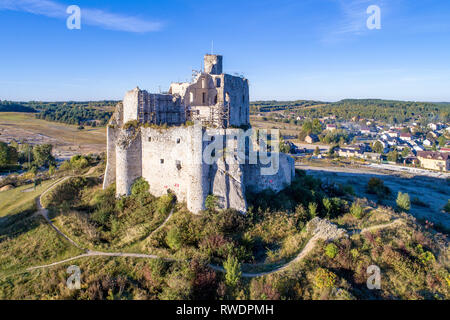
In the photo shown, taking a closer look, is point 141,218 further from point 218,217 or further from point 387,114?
point 387,114

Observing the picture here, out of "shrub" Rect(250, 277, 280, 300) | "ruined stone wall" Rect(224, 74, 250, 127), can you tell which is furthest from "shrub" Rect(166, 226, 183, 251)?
"ruined stone wall" Rect(224, 74, 250, 127)

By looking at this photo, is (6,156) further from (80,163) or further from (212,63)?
(212,63)

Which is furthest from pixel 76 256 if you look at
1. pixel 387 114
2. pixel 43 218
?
pixel 387 114

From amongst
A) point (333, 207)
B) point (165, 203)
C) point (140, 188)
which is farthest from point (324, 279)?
point (140, 188)

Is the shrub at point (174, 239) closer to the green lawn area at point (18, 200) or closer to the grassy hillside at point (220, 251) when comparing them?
the grassy hillside at point (220, 251)

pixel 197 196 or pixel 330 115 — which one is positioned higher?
pixel 330 115

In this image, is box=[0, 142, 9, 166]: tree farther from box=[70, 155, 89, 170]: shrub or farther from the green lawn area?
the green lawn area
